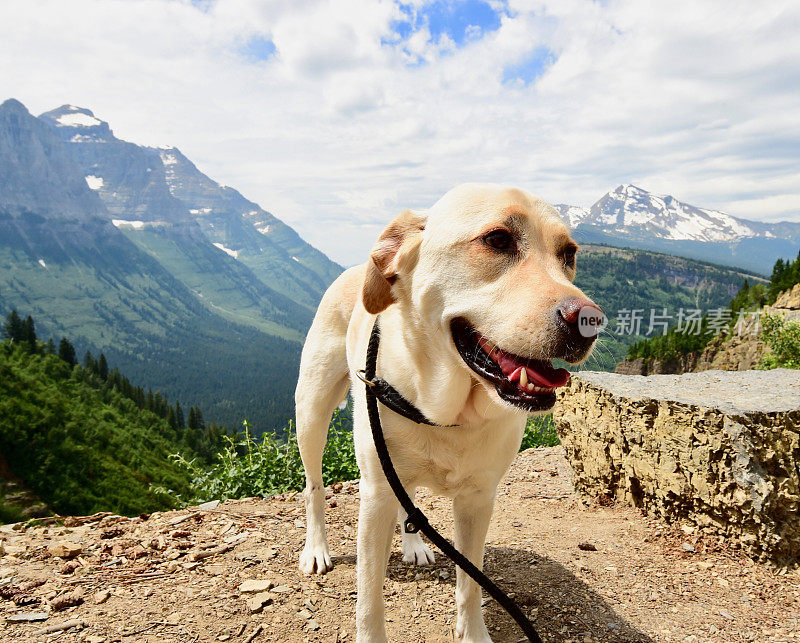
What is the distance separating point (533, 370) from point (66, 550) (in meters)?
4.38

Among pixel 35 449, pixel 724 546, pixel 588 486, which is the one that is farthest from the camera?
pixel 35 449

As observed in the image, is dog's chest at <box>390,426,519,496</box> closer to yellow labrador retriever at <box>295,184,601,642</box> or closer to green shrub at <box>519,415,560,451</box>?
yellow labrador retriever at <box>295,184,601,642</box>

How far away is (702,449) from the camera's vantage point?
14.5 ft

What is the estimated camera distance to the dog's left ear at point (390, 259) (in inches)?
→ 99.7

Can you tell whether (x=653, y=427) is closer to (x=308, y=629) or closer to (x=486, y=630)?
(x=486, y=630)

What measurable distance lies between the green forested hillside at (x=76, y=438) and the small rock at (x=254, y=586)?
461cm

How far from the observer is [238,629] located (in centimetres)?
342

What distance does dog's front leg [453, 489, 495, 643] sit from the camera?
118 inches

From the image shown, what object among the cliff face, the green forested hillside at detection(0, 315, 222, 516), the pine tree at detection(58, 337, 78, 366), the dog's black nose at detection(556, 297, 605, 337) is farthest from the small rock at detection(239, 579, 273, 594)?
the pine tree at detection(58, 337, 78, 366)

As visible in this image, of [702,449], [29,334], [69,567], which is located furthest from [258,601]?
A: [29,334]

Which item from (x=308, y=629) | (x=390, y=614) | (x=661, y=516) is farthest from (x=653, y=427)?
(x=308, y=629)

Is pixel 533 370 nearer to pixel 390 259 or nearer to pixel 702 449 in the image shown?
pixel 390 259

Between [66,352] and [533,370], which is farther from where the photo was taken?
[66,352]

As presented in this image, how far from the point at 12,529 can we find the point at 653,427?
20.4 ft
